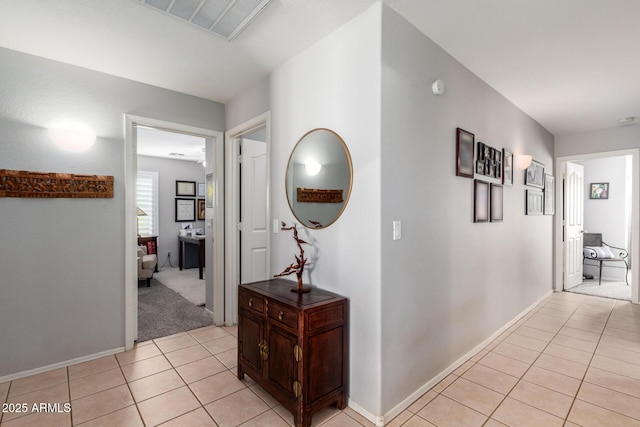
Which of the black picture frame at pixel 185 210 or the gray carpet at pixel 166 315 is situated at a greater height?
the black picture frame at pixel 185 210

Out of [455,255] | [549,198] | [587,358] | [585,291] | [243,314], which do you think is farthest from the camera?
[585,291]

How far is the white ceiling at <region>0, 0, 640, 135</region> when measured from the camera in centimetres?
191

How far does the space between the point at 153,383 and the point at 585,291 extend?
6.06 metres

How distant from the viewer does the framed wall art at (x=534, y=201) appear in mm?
3845

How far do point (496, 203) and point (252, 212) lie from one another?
8.47ft

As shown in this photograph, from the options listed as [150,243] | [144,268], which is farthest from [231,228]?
[150,243]

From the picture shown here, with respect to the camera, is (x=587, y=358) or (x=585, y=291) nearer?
(x=587, y=358)

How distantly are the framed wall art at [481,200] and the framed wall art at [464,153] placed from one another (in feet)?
0.58

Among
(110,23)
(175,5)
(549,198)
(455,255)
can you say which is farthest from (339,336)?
(549,198)

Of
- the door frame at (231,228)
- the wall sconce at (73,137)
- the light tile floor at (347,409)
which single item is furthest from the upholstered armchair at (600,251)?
the wall sconce at (73,137)

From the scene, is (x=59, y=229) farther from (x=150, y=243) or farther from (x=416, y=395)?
(x=150, y=243)

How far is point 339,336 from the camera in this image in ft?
6.48

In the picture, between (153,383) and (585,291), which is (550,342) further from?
(153,383)

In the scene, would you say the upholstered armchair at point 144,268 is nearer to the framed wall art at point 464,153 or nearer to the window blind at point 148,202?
the window blind at point 148,202
